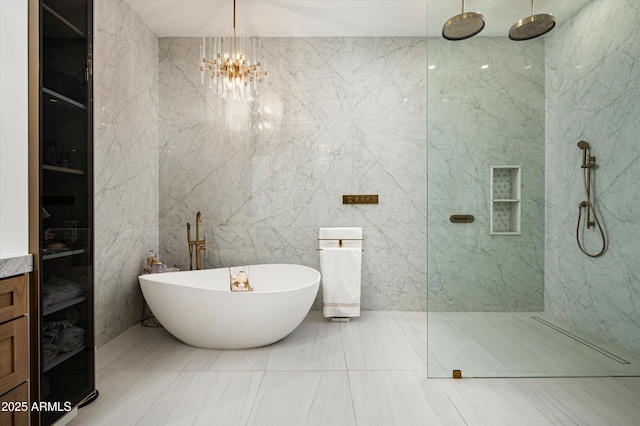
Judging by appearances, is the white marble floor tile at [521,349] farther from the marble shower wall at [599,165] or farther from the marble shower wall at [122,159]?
the marble shower wall at [122,159]

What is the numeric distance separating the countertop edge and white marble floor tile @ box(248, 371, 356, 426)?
1248 millimetres

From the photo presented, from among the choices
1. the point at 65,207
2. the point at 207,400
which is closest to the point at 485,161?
the point at 207,400

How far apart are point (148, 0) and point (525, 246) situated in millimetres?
3551

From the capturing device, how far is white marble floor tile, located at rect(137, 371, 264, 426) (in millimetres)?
1813

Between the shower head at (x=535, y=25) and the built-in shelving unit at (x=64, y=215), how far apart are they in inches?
94.3

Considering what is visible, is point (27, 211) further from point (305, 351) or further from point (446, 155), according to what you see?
point (446, 155)

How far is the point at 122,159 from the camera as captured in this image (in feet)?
10.1

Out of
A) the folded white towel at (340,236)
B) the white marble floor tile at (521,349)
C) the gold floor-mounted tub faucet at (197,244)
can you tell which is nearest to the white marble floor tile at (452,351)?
the white marble floor tile at (521,349)

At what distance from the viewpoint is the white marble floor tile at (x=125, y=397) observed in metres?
1.82

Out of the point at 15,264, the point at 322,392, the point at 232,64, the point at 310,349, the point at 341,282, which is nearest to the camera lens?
the point at 15,264

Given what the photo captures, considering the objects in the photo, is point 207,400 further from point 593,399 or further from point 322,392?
point 593,399

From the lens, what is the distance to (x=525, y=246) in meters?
2.10

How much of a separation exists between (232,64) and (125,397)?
254 cm

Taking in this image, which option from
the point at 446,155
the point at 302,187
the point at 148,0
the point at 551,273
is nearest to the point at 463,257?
the point at 551,273
